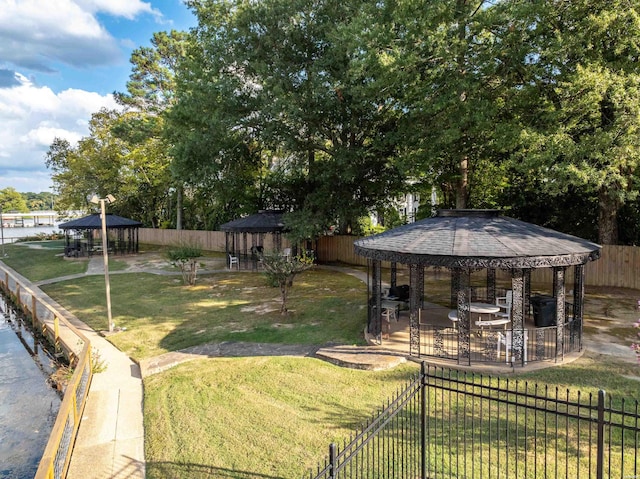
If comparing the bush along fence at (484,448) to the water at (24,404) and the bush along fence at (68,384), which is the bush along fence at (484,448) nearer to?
the bush along fence at (68,384)

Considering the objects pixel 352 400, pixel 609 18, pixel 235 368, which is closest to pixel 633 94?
pixel 609 18

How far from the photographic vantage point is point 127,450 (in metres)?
5.66

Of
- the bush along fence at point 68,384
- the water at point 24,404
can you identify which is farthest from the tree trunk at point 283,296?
the water at point 24,404

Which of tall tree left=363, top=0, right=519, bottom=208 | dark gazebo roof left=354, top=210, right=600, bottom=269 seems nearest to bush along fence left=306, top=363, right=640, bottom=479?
dark gazebo roof left=354, top=210, right=600, bottom=269

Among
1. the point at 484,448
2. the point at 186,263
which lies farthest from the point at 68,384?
the point at 186,263

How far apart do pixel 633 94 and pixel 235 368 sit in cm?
1232

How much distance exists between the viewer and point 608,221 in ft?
52.5

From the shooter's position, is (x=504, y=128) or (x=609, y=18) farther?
(x=504, y=128)

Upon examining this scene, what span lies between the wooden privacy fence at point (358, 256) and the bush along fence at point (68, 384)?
38.8 feet

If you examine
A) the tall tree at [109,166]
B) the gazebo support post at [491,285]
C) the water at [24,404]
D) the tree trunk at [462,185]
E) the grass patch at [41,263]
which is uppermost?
the tall tree at [109,166]

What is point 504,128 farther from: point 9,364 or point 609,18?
point 9,364

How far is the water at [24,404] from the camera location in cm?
696

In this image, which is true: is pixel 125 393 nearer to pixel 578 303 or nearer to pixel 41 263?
pixel 578 303

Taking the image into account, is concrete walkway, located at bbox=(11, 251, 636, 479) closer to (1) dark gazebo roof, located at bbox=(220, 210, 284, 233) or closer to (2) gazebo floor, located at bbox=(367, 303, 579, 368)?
(2) gazebo floor, located at bbox=(367, 303, 579, 368)
